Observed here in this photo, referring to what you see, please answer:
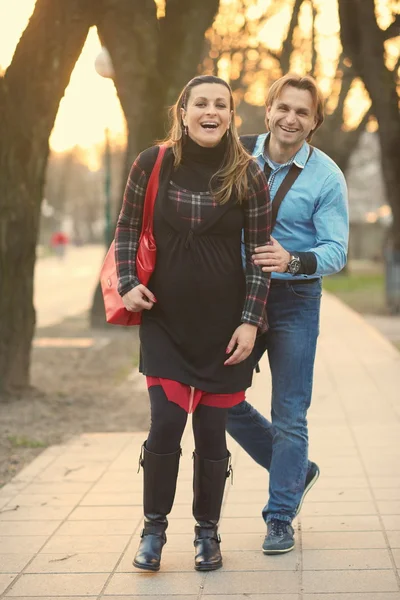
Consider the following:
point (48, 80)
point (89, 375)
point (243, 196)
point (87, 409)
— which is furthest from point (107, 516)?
point (89, 375)

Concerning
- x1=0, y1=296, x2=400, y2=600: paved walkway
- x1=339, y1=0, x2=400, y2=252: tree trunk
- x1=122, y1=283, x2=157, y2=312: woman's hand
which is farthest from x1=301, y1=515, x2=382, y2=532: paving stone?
x1=339, y1=0, x2=400, y2=252: tree trunk

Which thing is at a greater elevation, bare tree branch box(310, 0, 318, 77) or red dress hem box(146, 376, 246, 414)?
bare tree branch box(310, 0, 318, 77)

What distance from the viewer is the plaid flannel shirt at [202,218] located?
4.33 meters

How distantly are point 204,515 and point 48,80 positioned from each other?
5169 millimetres

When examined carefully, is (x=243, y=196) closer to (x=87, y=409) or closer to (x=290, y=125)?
(x=290, y=125)

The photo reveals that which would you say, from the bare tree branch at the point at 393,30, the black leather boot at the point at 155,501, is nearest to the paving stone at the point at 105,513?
the black leather boot at the point at 155,501

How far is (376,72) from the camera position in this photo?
17.9 meters

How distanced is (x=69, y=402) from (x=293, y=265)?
514cm

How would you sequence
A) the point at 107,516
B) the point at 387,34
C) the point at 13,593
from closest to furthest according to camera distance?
1. the point at 13,593
2. the point at 107,516
3. the point at 387,34

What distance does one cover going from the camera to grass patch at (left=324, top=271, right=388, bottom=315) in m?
22.3

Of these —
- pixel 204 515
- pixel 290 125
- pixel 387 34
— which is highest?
pixel 387 34

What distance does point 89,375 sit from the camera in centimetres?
1156

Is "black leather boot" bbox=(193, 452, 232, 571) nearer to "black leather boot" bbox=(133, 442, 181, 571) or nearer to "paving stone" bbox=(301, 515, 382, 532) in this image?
"black leather boot" bbox=(133, 442, 181, 571)

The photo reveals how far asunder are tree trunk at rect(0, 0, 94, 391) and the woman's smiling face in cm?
472
